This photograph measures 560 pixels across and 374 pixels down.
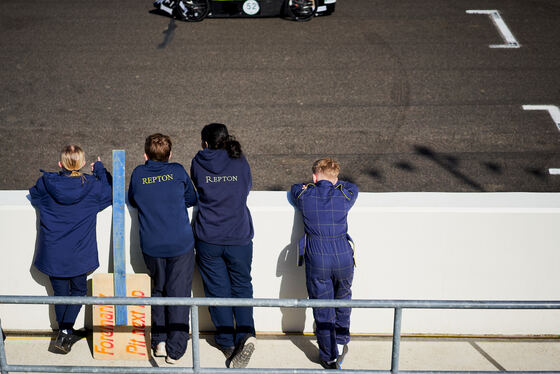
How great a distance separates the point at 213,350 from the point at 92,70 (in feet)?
23.2

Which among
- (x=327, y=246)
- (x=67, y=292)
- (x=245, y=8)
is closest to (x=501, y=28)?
(x=245, y=8)

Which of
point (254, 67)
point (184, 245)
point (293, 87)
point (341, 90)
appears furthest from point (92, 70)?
point (184, 245)

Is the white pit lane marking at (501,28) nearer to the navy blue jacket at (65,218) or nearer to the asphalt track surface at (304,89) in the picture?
the asphalt track surface at (304,89)

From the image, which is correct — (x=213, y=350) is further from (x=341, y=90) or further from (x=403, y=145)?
(x=341, y=90)

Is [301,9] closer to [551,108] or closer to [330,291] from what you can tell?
[551,108]

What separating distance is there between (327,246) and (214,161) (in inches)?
41.5

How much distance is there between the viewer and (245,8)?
12.2m

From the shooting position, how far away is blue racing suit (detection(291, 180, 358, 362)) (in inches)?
177

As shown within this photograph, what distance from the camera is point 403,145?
8492mm

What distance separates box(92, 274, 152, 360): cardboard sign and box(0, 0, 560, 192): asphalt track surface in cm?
315

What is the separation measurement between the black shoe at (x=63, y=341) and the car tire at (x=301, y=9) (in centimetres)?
894

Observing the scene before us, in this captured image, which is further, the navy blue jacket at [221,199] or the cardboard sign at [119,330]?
the cardboard sign at [119,330]

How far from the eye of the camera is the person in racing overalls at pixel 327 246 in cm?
448

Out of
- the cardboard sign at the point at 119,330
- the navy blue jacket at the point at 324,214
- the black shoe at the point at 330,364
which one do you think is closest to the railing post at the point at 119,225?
the cardboard sign at the point at 119,330
